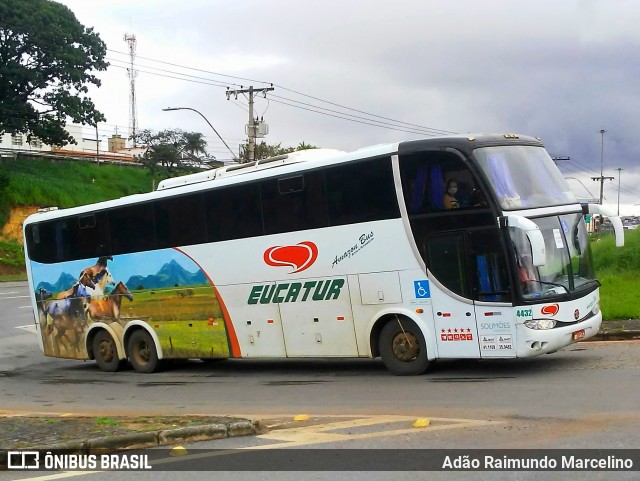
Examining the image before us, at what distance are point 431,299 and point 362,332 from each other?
5.13 feet

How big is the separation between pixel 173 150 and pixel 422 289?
53.5m

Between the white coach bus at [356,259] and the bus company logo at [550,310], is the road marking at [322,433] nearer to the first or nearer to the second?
the white coach bus at [356,259]

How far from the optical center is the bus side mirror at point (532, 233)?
476 inches

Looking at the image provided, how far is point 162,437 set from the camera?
893 cm

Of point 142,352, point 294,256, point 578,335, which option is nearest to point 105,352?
point 142,352

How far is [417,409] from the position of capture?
35.1 feet

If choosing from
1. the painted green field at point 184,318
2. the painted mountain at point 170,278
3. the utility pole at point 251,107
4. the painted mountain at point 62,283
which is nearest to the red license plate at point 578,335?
the painted green field at point 184,318

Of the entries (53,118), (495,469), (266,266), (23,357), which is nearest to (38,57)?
(53,118)

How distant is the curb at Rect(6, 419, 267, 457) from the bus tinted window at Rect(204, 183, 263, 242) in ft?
22.0

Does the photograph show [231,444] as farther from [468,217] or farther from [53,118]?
[53,118]

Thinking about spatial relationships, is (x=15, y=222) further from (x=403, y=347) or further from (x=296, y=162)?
(x=403, y=347)

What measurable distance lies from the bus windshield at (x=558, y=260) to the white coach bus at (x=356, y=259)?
2 centimetres

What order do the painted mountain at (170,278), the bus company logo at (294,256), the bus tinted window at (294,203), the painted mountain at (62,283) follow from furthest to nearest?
the painted mountain at (62,283) → the painted mountain at (170,278) → the bus company logo at (294,256) → the bus tinted window at (294,203)

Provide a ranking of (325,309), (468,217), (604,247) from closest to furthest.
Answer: (468,217) < (325,309) < (604,247)
